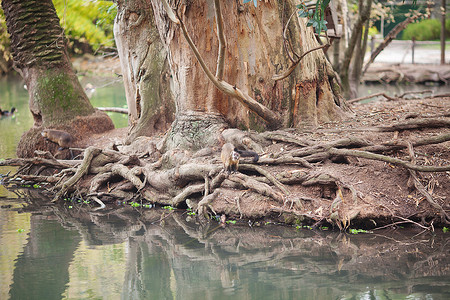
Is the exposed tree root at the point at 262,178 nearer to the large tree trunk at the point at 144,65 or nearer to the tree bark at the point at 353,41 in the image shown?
the large tree trunk at the point at 144,65

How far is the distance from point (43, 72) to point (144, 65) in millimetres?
2267

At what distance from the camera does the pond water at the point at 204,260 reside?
5.26 metres

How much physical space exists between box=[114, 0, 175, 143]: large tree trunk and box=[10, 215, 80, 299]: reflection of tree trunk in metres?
3.49

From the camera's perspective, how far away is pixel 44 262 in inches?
245

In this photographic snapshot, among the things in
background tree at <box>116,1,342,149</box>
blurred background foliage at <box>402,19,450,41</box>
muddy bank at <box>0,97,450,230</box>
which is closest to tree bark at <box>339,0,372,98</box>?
muddy bank at <box>0,97,450,230</box>

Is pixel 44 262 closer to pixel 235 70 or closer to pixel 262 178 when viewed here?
pixel 262 178

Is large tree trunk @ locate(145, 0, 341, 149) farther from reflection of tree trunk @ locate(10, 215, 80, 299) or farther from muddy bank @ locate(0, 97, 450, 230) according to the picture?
reflection of tree trunk @ locate(10, 215, 80, 299)

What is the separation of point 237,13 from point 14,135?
9789mm

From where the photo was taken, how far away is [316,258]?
237 inches

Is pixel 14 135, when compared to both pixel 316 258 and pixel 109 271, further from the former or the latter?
pixel 316 258

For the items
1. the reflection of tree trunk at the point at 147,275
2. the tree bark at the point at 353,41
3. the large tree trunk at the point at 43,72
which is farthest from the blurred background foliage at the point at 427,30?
the reflection of tree trunk at the point at 147,275

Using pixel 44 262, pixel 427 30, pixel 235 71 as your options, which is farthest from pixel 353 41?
pixel 427 30

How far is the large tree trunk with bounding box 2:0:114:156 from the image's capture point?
11172 millimetres

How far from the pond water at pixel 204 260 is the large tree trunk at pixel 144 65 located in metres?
3.08
